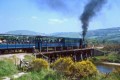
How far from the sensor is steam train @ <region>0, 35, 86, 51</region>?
39644 millimetres

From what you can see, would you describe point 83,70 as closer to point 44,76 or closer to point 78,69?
point 78,69

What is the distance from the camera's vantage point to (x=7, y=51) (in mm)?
40344

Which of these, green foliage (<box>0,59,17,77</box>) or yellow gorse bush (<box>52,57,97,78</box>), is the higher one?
yellow gorse bush (<box>52,57,97,78</box>)

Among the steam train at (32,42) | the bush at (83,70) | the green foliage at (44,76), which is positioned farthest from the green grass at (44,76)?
the steam train at (32,42)

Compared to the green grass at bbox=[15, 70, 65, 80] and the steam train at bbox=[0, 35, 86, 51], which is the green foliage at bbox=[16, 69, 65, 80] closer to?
the green grass at bbox=[15, 70, 65, 80]

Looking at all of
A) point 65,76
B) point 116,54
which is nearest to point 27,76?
point 65,76

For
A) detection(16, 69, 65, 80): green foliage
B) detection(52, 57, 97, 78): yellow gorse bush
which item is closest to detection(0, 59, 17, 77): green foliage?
detection(16, 69, 65, 80): green foliage

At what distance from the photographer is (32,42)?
45.8 metres

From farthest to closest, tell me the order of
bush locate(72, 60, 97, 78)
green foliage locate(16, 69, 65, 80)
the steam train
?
1. the steam train
2. bush locate(72, 60, 97, 78)
3. green foliage locate(16, 69, 65, 80)

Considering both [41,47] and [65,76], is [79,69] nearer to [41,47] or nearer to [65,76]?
[65,76]

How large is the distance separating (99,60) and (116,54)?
9793mm

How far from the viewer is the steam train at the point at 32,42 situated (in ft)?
130

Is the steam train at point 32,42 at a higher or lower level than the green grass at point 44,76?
higher

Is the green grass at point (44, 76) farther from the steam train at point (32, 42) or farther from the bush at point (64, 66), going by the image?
the steam train at point (32, 42)
